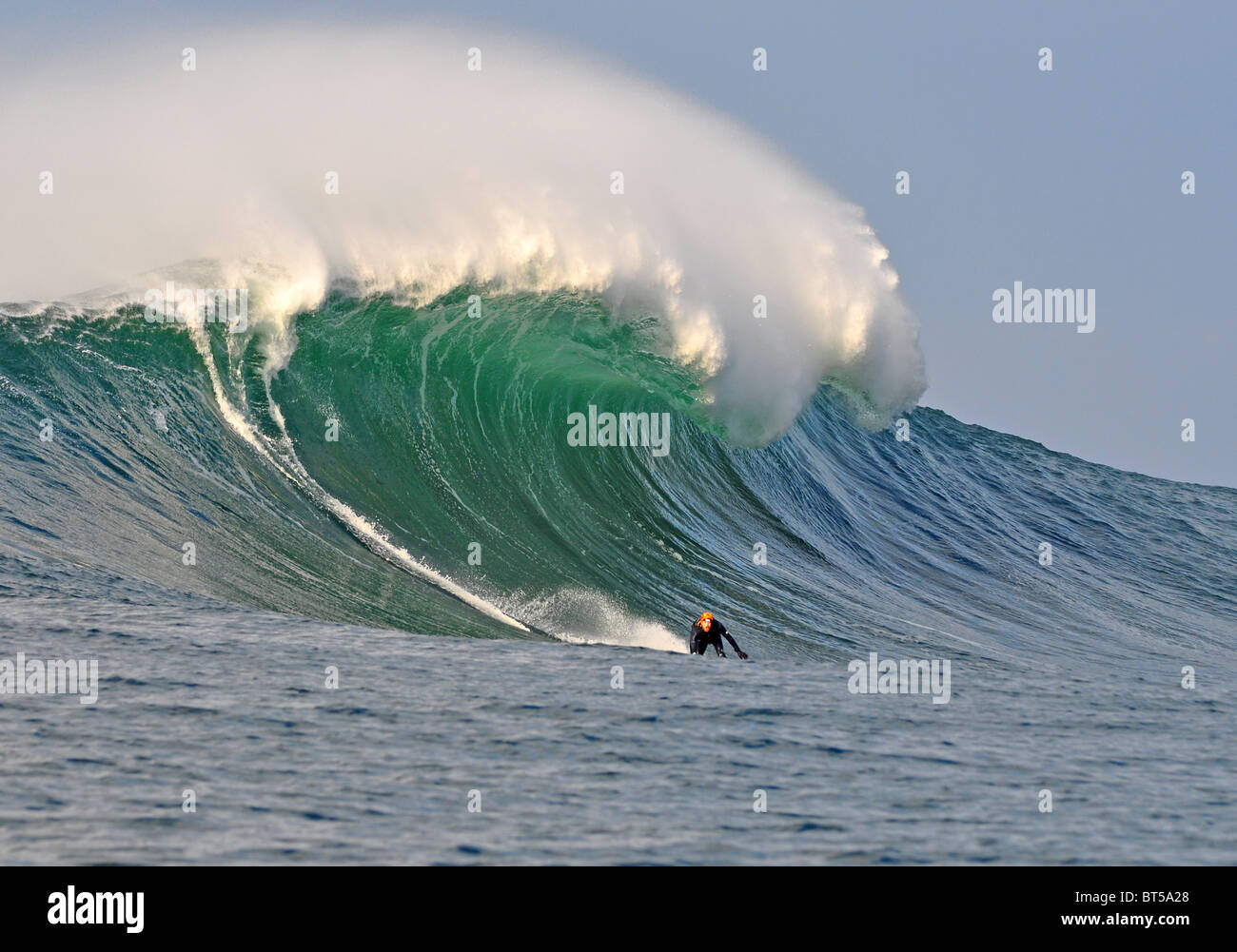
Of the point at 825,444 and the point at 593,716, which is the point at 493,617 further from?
the point at 825,444

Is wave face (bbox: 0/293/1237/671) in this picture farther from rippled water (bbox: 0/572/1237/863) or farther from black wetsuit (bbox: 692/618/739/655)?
rippled water (bbox: 0/572/1237/863)

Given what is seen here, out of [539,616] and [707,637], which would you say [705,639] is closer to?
[707,637]

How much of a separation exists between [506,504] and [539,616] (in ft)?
8.05

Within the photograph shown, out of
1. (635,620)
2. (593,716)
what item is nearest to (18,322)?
(635,620)

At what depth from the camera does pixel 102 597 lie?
338 inches

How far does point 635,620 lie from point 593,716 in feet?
13.5

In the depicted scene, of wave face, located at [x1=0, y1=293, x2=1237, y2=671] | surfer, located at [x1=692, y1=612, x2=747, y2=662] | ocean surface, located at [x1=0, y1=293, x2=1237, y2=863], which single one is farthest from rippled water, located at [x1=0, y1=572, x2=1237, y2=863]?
wave face, located at [x1=0, y1=293, x2=1237, y2=671]

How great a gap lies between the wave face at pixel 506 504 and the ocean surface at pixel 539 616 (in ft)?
0.16

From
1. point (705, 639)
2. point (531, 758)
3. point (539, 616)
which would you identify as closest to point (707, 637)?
point (705, 639)

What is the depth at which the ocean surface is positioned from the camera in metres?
5.47

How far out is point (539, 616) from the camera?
10.8m

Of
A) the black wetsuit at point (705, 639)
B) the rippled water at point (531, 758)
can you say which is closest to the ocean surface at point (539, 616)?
the rippled water at point (531, 758)

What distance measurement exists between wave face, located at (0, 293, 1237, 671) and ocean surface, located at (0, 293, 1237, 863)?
48 mm

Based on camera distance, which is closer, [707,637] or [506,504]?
[707,637]
